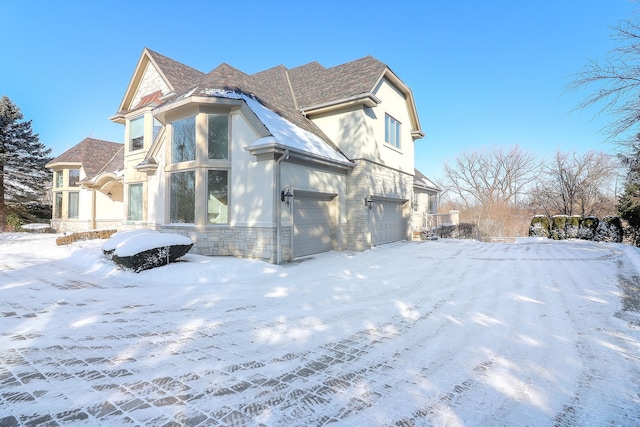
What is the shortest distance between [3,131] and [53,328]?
79.7 ft

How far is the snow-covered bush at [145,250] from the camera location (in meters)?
7.02

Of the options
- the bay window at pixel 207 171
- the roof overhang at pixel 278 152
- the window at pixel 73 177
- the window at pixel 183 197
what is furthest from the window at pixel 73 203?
the roof overhang at pixel 278 152

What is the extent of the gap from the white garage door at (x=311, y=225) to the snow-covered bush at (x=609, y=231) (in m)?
14.1

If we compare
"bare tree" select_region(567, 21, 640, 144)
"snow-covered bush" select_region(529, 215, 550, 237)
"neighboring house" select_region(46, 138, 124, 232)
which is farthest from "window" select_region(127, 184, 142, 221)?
"snow-covered bush" select_region(529, 215, 550, 237)

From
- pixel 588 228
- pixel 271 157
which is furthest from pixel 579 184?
pixel 271 157

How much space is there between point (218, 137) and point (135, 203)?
7092 mm

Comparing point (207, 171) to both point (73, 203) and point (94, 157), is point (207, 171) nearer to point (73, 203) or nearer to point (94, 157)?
point (94, 157)

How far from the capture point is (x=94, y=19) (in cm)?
1143

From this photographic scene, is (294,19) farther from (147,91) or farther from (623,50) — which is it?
(623,50)

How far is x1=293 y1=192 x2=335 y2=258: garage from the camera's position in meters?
9.84

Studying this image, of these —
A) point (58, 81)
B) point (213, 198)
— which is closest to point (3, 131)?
point (58, 81)

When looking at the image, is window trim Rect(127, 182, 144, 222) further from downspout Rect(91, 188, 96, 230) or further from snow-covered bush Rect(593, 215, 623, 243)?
snow-covered bush Rect(593, 215, 623, 243)

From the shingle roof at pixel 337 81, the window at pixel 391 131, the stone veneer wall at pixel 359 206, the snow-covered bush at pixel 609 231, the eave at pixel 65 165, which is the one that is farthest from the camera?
the eave at pixel 65 165

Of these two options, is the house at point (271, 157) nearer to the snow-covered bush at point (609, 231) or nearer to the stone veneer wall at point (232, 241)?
the stone veneer wall at point (232, 241)
